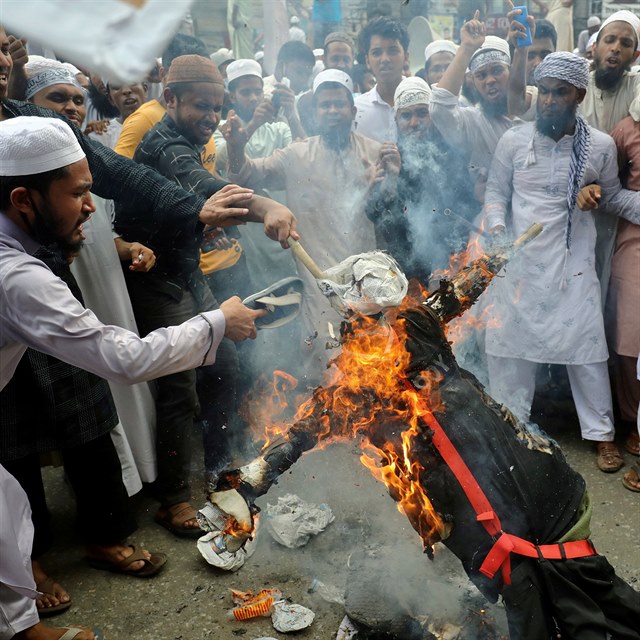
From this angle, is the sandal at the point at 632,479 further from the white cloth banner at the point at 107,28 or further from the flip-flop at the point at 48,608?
the white cloth banner at the point at 107,28

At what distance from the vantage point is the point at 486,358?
18.2 ft

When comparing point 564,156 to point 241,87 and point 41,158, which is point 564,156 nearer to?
point 241,87

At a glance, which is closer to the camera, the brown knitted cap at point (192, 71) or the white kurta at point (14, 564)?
the white kurta at point (14, 564)

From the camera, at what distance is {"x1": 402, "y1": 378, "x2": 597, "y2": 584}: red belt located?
8.29ft

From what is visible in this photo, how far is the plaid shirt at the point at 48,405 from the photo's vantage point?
3.54m

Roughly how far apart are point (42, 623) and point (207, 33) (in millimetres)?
10337

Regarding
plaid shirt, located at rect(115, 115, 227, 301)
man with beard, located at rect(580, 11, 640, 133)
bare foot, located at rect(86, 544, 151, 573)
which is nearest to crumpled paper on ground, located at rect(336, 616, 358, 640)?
bare foot, located at rect(86, 544, 151, 573)

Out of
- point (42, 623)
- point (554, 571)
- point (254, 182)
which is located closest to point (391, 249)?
point (254, 182)

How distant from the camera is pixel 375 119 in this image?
599 cm

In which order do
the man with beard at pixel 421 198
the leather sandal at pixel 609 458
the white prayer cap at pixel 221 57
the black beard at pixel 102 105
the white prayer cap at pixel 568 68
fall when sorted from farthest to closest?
the white prayer cap at pixel 221 57
the black beard at pixel 102 105
the man with beard at pixel 421 198
the leather sandal at pixel 609 458
the white prayer cap at pixel 568 68

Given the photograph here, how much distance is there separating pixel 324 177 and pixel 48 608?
359 cm

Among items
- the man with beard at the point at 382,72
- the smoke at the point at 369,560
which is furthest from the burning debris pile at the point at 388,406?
the man with beard at the point at 382,72

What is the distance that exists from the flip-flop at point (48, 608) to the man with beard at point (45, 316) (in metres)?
0.78

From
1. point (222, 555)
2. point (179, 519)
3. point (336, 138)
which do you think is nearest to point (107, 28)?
point (222, 555)
